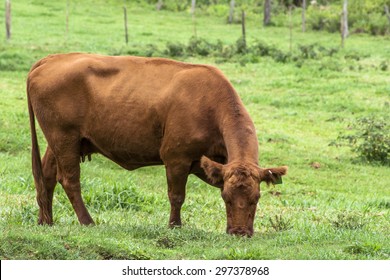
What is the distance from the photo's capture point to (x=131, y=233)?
29.6 feet

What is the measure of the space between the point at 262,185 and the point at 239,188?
19.7 ft

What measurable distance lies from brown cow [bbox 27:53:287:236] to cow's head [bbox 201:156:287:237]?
0.08ft

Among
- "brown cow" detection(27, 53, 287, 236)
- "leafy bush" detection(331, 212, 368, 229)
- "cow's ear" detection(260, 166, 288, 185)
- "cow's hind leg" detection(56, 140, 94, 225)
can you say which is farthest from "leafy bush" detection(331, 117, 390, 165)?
"cow's hind leg" detection(56, 140, 94, 225)

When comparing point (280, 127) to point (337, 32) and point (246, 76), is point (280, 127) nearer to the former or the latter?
point (246, 76)

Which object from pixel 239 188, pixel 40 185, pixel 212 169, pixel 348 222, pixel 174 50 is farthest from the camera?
pixel 174 50

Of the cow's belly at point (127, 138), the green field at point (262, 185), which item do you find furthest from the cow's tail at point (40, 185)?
the cow's belly at point (127, 138)

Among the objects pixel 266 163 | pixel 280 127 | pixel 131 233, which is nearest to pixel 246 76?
pixel 280 127

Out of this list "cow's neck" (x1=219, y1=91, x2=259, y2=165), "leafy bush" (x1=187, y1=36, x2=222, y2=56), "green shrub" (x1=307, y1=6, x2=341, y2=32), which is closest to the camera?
"cow's neck" (x1=219, y1=91, x2=259, y2=165)

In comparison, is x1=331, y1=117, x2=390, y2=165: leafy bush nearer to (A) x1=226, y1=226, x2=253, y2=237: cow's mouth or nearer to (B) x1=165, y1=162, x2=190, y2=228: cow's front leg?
(B) x1=165, y1=162, x2=190, y2=228: cow's front leg

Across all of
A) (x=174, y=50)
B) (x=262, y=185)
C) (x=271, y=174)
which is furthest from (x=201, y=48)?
(x=271, y=174)

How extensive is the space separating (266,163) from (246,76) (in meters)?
9.92

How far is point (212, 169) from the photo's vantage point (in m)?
9.07

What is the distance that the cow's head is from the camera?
8.93 m

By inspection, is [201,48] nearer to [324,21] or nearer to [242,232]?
[324,21]
